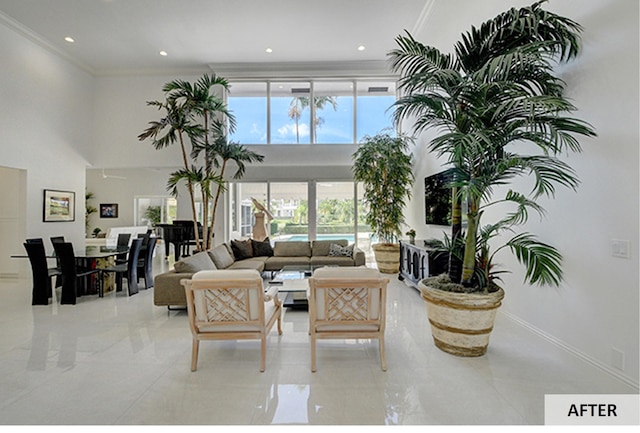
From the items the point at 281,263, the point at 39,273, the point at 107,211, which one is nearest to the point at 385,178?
the point at 281,263

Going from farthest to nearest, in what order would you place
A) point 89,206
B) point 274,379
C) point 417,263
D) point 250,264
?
point 89,206 < point 250,264 < point 417,263 < point 274,379

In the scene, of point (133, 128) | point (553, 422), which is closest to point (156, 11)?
point (133, 128)

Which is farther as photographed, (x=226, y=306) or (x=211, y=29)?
(x=211, y=29)

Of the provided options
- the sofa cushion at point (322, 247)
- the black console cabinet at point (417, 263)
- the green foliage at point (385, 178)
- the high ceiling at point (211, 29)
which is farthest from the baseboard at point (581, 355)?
the high ceiling at point (211, 29)

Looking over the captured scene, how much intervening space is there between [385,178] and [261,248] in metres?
3.15

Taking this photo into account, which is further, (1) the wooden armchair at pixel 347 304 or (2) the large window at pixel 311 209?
(2) the large window at pixel 311 209

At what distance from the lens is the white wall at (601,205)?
221 cm

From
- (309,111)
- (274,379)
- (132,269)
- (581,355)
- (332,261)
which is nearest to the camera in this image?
(274,379)

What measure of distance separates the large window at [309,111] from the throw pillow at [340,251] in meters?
3.06

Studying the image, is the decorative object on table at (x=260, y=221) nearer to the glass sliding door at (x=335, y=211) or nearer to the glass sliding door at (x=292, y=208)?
the glass sliding door at (x=292, y=208)

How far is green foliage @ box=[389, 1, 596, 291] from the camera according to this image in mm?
2363

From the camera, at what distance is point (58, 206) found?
22.4 feet

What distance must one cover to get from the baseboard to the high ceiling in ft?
18.1

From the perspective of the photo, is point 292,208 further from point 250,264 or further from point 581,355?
point 581,355
